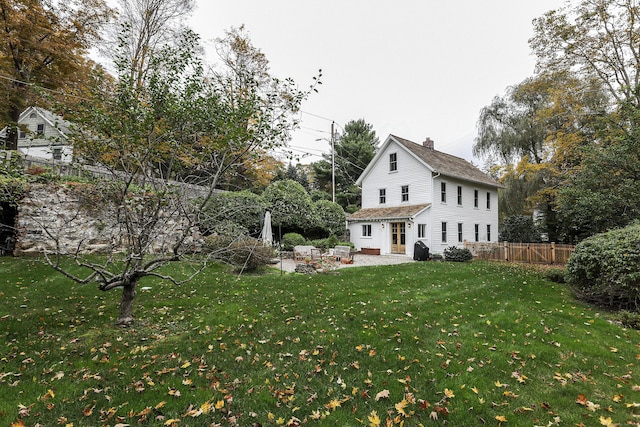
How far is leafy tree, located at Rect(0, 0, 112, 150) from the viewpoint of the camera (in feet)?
43.7

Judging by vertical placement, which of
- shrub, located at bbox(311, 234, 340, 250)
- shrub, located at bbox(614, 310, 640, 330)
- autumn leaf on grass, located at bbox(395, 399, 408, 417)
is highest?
shrub, located at bbox(311, 234, 340, 250)

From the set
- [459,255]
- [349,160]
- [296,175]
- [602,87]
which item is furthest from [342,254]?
[349,160]

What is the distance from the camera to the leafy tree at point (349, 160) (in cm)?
3441

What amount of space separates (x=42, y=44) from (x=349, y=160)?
27.1 metres

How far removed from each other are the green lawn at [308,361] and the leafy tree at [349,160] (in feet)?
89.8

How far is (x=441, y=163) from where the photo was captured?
21641 mm

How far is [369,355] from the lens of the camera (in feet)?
14.2

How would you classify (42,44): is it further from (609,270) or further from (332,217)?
(609,270)

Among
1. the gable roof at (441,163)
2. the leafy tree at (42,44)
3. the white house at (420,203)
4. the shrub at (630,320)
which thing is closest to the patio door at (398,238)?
the white house at (420,203)

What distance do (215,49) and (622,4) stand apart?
74.9 ft

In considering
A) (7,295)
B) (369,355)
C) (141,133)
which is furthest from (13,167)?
(369,355)

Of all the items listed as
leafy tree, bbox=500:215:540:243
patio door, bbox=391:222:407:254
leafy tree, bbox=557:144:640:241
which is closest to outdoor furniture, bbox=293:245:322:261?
patio door, bbox=391:222:407:254

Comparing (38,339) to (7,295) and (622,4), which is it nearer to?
(7,295)

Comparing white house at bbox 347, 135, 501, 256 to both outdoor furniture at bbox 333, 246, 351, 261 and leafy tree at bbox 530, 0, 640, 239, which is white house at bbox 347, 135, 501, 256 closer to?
outdoor furniture at bbox 333, 246, 351, 261
